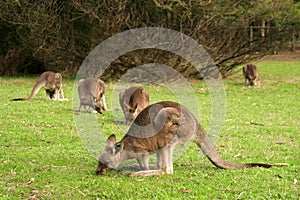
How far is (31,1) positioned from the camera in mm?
15133

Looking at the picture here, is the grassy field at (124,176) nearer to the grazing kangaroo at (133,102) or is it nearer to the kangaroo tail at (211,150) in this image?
the kangaroo tail at (211,150)

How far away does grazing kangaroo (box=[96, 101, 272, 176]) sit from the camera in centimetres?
479

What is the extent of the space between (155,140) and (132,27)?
33.1 feet

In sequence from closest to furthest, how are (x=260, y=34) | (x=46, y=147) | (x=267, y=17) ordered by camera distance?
(x=46, y=147)
(x=267, y=17)
(x=260, y=34)

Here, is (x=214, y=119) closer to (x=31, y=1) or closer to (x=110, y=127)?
(x=110, y=127)

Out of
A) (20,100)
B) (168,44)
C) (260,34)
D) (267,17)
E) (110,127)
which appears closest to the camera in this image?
(110,127)

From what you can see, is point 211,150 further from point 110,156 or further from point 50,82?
point 50,82

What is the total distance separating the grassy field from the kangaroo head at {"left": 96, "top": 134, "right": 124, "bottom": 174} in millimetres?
106

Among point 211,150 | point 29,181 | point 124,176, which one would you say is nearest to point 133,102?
point 211,150

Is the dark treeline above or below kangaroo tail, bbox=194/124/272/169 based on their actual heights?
above

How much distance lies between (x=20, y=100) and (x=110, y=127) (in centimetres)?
354

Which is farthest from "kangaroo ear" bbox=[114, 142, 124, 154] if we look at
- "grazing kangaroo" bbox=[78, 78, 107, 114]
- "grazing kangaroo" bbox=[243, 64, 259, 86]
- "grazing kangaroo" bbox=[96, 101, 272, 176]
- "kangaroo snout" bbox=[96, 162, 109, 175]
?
"grazing kangaroo" bbox=[243, 64, 259, 86]

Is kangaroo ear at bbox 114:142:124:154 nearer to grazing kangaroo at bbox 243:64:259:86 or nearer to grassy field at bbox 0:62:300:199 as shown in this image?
grassy field at bbox 0:62:300:199

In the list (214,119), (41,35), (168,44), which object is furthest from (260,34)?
(214,119)
